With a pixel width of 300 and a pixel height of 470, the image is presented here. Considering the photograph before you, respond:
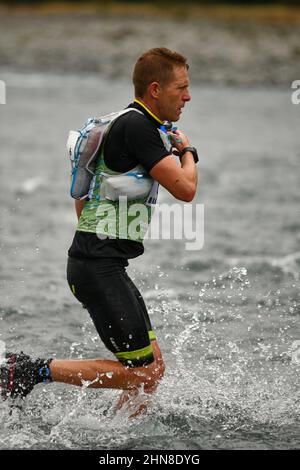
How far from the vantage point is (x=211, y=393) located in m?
7.71

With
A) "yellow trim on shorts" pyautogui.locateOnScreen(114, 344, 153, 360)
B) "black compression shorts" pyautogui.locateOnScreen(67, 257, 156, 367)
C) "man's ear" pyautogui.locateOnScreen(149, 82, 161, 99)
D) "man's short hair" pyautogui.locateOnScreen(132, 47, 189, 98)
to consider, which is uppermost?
"man's short hair" pyautogui.locateOnScreen(132, 47, 189, 98)

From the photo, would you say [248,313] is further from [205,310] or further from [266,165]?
[266,165]

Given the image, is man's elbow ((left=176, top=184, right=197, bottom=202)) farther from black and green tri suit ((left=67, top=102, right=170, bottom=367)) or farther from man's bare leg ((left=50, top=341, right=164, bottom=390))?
man's bare leg ((left=50, top=341, right=164, bottom=390))

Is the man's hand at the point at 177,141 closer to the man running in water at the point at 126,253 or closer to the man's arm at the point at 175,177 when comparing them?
the man running in water at the point at 126,253

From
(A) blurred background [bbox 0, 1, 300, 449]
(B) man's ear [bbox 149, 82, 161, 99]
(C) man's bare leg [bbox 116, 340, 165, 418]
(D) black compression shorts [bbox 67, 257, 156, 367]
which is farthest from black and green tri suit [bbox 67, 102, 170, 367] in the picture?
(A) blurred background [bbox 0, 1, 300, 449]

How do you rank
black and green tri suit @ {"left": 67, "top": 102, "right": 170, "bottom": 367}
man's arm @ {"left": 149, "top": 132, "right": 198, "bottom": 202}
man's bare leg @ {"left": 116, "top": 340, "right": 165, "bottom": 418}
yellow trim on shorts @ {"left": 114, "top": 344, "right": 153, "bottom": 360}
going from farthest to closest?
1. man's bare leg @ {"left": 116, "top": 340, "right": 165, "bottom": 418}
2. yellow trim on shorts @ {"left": 114, "top": 344, "right": 153, "bottom": 360}
3. black and green tri suit @ {"left": 67, "top": 102, "right": 170, "bottom": 367}
4. man's arm @ {"left": 149, "top": 132, "right": 198, "bottom": 202}

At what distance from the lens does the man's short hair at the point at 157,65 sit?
652cm

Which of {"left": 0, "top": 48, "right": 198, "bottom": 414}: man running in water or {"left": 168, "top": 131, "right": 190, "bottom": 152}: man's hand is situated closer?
{"left": 0, "top": 48, "right": 198, "bottom": 414}: man running in water

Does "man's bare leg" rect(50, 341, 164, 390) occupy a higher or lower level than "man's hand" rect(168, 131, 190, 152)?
lower

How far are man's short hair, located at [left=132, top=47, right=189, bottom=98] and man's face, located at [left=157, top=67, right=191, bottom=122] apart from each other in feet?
0.11

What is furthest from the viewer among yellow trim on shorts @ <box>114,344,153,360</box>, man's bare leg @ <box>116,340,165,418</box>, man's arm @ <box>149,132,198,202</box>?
man's bare leg @ <box>116,340,165,418</box>

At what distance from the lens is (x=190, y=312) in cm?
1012

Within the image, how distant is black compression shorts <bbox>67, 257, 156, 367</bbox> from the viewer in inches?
262

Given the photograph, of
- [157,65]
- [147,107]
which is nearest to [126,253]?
[147,107]
